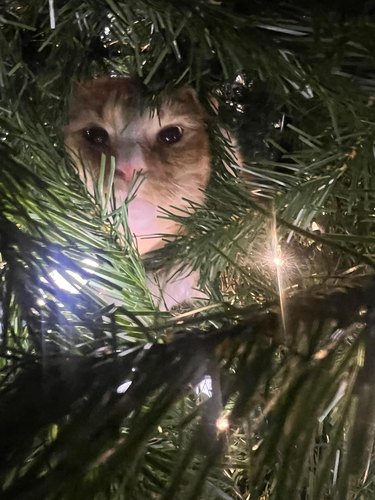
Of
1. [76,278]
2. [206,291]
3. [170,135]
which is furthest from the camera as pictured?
[170,135]

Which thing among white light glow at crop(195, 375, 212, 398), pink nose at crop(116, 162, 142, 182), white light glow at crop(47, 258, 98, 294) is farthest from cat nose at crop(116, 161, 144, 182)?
white light glow at crop(195, 375, 212, 398)

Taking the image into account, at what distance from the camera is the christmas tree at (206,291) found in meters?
0.18

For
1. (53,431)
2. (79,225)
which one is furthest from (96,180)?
(53,431)

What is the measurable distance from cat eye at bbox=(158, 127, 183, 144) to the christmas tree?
0.22ft

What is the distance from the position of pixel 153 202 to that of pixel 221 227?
104mm

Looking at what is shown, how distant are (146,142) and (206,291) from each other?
0.61 feet

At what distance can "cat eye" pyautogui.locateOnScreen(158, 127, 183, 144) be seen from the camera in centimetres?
66

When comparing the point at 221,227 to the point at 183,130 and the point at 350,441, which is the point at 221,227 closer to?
the point at 183,130

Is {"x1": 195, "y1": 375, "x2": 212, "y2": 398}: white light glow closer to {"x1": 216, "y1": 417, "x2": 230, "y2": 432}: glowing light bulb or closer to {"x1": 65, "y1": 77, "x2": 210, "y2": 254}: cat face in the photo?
{"x1": 216, "y1": 417, "x2": 230, "y2": 432}: glowing light bulb

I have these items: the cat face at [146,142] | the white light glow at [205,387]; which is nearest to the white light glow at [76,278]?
the white light glow at [205,387]

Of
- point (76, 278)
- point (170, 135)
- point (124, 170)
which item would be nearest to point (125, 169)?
point (124, 170)

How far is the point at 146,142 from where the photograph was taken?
0.63 m

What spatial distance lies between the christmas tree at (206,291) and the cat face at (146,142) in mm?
38

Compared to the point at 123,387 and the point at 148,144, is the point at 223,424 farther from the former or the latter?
the point at 148,144
